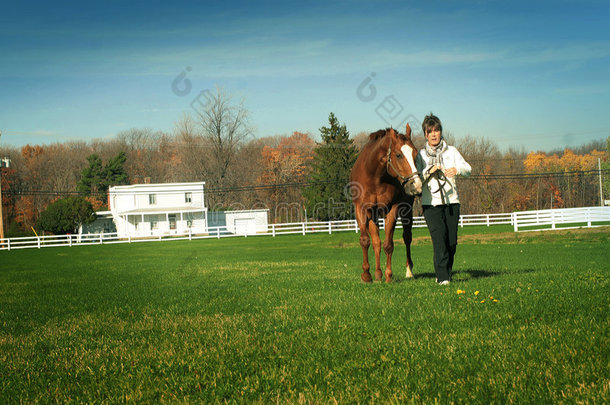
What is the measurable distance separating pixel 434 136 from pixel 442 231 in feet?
4.68

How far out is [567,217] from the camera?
39.1 meters

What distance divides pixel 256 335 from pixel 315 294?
2606 millimetres

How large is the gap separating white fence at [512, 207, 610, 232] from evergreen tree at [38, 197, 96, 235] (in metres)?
44.1

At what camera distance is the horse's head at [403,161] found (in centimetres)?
714

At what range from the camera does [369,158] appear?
8078 mm

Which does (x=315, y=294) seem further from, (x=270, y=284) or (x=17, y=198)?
(x=17, y=198)

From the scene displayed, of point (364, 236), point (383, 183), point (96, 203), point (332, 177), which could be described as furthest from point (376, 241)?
point (96, 203)

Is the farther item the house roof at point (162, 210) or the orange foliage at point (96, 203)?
the orange foliage at point (96, 203)

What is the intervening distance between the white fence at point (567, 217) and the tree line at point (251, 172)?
22.2 m

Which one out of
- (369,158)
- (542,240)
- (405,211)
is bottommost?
A: (542,240)

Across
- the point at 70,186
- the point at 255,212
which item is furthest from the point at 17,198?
the point at 255,212

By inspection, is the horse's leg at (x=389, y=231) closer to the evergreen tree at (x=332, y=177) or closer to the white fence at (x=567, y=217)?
the white fence at (x=567, y=217)

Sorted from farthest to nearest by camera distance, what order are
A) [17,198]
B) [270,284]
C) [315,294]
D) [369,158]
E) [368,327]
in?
[17,198], [270,284], [369,158], [315,294], [368,327]

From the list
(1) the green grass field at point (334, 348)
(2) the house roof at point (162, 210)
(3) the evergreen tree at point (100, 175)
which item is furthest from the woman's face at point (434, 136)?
(3) the evergreen tree at point (100, 175)
